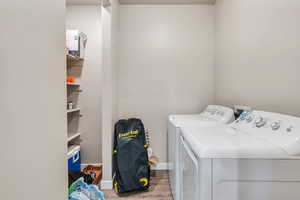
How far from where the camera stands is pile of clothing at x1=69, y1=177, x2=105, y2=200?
142cm

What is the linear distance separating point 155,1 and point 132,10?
339 mm

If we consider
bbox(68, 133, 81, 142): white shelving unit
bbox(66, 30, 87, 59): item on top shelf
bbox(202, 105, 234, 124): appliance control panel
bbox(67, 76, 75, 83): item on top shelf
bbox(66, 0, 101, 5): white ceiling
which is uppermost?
bbox(66, 0, 101, 5): white ceiling

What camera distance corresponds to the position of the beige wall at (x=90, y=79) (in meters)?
2.37

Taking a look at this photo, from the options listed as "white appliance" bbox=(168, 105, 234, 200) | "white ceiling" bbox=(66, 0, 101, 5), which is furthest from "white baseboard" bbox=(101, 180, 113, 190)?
"white ceiling" bbox=(66, 0, 101, 5)

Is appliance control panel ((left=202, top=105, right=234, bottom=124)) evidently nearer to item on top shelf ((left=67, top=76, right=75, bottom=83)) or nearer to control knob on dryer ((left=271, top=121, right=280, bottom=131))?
control knob on dryer ((left=271, top=121, right=280, bottom=131))

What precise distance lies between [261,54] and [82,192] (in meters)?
1.94

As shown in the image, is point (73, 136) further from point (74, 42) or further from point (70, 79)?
point (74, 42)

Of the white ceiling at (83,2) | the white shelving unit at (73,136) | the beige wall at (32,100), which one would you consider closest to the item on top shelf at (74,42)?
the white ceiling at (83,2)

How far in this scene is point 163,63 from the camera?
93.5 inches

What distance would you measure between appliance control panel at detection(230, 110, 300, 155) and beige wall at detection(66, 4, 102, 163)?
1859 mm

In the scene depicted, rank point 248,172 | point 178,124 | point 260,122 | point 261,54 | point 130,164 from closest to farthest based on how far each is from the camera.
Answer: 1. point 248,172
2. point 260,122
3. point 261,54
4. point 178,124
5. point 130,164

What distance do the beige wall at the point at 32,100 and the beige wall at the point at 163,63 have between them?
1606 mm

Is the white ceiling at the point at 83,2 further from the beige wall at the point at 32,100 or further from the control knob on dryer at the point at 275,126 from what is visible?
the control knob on dryer at the point at 275,126

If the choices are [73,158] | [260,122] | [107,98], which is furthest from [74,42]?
[260,122]
